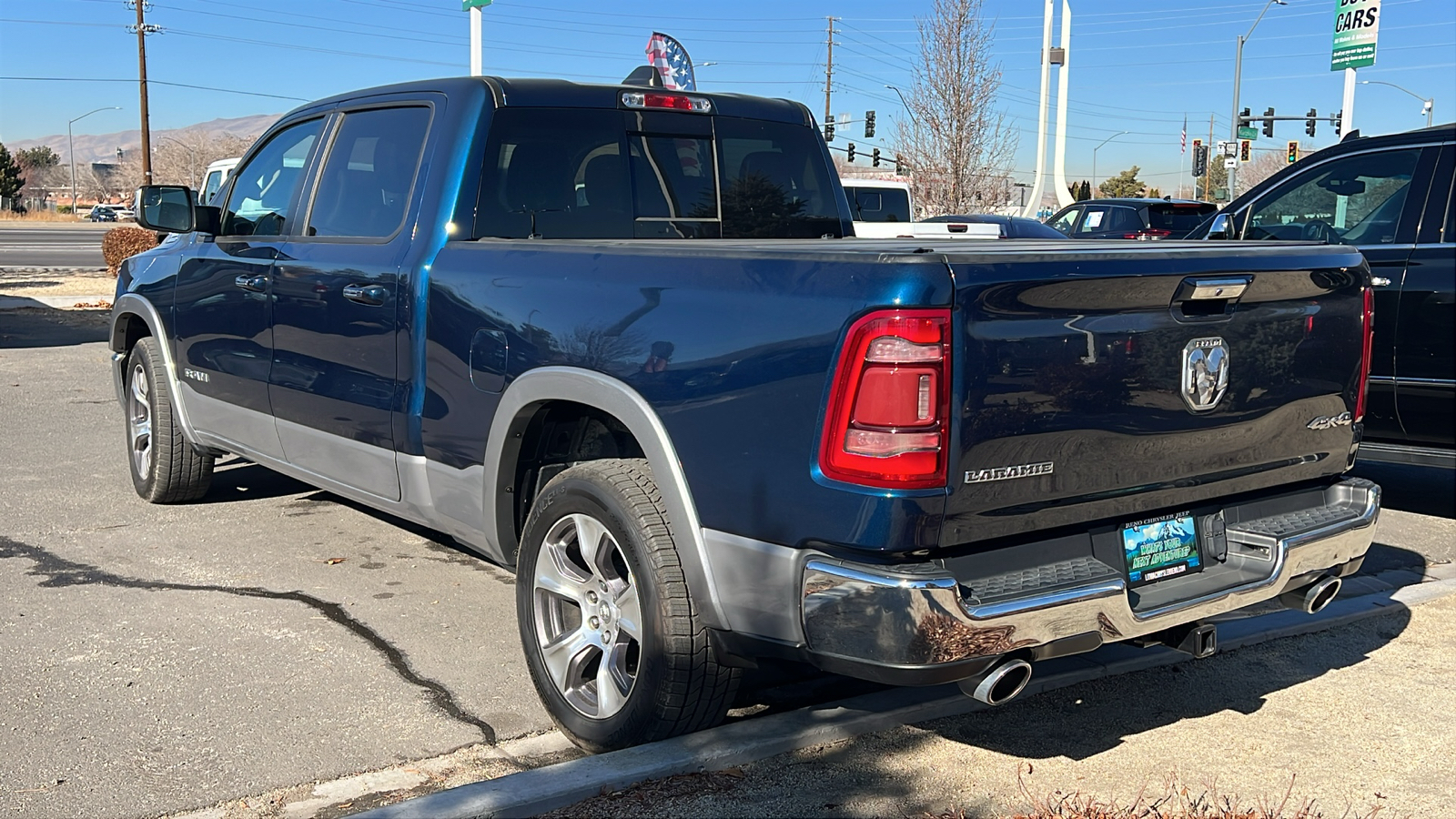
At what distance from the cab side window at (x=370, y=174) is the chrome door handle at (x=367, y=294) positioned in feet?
0.77

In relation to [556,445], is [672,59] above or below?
above

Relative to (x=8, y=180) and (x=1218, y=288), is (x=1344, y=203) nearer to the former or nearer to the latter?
(x=1218, y=288)

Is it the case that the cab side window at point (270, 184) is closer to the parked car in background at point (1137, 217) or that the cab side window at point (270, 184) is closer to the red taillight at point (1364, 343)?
the red taillight at point (1364, 343)

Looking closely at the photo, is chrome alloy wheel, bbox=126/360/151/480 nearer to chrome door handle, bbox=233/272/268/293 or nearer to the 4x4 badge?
chrome door handle, bbox=233/272/268/293

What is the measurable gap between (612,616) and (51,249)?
141 feet

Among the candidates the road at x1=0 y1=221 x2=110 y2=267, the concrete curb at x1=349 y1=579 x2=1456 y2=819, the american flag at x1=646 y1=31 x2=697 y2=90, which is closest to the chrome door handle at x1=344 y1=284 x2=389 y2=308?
the concrete curb at x1=349 y1=579 x2=1456 y2=819

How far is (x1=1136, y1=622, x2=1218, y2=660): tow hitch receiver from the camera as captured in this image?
141 inches

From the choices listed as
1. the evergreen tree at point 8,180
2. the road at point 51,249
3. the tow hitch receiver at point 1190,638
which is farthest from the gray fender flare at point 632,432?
the evergreen tree at point 8,180

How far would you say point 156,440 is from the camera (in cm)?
670

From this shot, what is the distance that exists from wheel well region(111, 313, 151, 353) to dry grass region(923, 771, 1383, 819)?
17.6 feet

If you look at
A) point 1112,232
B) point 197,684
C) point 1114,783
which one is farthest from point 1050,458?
point 1112,232

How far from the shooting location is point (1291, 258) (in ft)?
12.2

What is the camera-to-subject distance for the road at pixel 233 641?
3752mm

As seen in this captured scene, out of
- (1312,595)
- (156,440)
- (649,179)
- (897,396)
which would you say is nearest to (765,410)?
(897,396)
